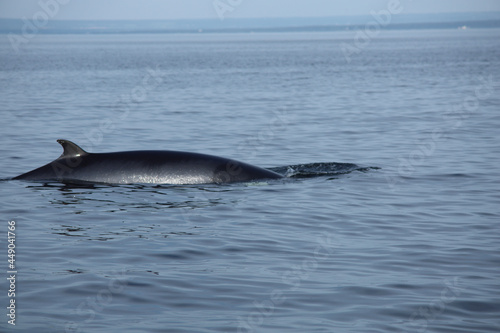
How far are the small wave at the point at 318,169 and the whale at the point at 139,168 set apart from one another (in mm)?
2028

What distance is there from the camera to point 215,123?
81.6ft

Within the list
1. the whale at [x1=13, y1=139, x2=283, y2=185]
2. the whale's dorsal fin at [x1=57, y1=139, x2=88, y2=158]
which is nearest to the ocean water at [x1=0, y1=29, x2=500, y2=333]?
the whale at [x1=13, y1=139, x2=283, y2=185]

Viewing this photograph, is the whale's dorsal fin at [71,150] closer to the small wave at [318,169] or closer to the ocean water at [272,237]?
the ocean water at [272,237]

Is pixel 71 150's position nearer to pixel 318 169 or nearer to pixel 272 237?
pixel 272 237

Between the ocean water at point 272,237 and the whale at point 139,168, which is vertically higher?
the whale at point 139,168

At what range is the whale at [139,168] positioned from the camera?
12.8m

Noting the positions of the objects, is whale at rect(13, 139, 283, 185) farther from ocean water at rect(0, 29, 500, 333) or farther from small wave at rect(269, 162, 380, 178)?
small wave at rect(269, 162, 380, 178)

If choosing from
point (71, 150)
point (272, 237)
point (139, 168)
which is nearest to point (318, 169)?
point (139, 168)

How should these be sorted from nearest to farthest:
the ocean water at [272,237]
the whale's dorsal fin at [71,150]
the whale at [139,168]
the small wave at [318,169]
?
the ocean water at [272,237] → the whale's dorsal fin at [71,150] → the whale at [139,168] → the small wave at [318,169]

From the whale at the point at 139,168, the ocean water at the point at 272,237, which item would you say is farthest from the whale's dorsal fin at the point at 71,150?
the ocean water at the point at 272,237

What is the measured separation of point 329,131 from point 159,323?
16271 mm

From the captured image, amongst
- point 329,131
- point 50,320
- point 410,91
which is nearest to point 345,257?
point 50,320

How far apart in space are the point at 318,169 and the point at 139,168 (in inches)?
157

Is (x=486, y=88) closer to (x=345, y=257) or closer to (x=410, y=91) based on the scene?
(x=410, y=91)
